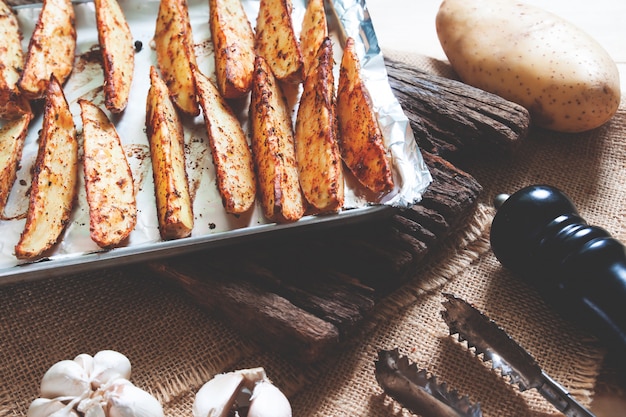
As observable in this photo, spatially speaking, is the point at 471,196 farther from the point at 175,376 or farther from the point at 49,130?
the point at 49,130

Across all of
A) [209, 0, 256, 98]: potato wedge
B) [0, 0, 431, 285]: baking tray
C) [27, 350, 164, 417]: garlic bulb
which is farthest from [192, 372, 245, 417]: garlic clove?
[209, 0, 256, 98]: potato wedge

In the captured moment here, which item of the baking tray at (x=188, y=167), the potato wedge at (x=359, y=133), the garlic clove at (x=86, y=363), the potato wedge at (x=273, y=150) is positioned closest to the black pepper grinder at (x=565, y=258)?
the baking tray at (x=188, y=167)

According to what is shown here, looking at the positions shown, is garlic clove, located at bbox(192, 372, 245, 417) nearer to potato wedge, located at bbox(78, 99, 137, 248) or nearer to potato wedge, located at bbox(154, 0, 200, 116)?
potato wedge, located at bbox(78, 99, 137, 248)

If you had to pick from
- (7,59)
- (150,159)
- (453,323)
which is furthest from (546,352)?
(7,59)

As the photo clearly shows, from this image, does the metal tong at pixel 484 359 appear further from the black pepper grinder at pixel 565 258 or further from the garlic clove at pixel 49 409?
the garlic clove at pixel 49 409

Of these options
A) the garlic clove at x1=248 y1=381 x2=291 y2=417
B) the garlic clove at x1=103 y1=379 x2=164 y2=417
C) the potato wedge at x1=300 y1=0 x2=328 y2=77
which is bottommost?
the garlic clove at x1=248 y1=381 x2=291 y2=417
